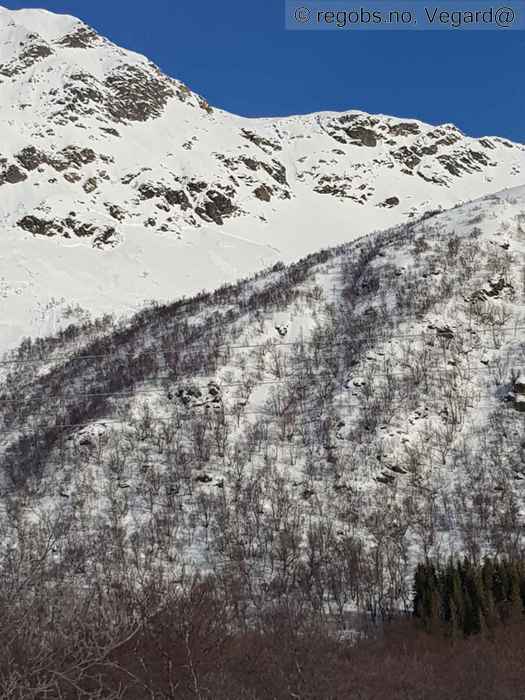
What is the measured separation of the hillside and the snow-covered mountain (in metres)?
18.3

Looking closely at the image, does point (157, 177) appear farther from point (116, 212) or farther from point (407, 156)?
point (407, 156)

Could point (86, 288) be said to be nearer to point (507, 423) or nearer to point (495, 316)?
point (495, 316)

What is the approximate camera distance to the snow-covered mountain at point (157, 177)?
83.2m

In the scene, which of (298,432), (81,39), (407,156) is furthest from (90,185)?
(407,156)

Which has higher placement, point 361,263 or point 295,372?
point 361,263

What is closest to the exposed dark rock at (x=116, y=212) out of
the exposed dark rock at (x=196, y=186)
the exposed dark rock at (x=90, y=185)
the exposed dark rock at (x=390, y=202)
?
the exposed dark rock at (x=90, y=185)

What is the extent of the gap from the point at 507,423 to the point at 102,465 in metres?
25.1

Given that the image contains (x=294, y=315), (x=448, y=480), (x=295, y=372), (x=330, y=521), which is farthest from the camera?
(x=294, y=315)

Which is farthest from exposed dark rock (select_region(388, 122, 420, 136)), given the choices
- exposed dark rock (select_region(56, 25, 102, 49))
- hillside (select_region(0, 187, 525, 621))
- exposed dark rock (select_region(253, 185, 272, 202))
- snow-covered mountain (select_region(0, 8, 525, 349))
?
hillside (select_region(0, 187, 525, 621))

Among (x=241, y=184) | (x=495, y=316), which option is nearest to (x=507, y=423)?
(x=495, y=316)

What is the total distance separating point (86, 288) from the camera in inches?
3041

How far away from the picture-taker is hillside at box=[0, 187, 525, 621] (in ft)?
124

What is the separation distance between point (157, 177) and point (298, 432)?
74.5m

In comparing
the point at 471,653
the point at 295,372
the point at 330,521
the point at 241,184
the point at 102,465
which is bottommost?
the point at 471,653
